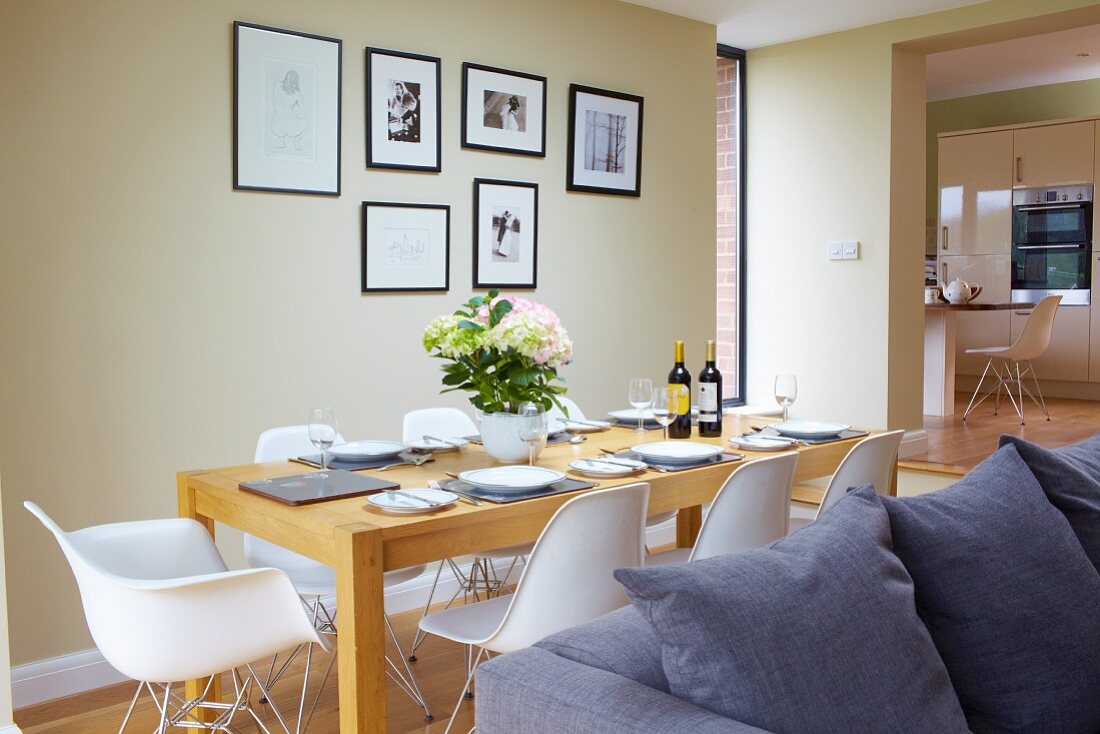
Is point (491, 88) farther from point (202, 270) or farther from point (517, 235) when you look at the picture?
point (202, 270)

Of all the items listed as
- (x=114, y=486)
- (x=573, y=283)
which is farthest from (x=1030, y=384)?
(x=114, y=486)

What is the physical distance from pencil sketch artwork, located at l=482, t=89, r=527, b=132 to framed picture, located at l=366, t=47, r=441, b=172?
0.26m

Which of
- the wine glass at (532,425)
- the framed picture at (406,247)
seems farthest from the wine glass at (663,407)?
the framed picture at (406,247)

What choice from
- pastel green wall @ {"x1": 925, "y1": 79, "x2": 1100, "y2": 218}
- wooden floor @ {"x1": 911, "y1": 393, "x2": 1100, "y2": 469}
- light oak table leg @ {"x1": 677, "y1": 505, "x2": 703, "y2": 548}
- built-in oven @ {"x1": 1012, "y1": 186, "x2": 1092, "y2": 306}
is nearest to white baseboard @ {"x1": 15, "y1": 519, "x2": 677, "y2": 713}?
light oak table leg @ {"x1": 677, "y1": 505, "x2": 703, "y2": 548}

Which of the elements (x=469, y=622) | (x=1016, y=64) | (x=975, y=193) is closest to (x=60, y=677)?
(x=469, y=622)

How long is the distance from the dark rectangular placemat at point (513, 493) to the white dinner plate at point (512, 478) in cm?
1

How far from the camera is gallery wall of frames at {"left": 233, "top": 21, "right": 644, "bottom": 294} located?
3.66 meters

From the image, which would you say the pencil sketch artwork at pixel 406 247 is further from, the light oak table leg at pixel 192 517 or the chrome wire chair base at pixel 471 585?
the light oak table leg at pixel 192 517

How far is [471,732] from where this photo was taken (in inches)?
111

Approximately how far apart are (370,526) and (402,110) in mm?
2383

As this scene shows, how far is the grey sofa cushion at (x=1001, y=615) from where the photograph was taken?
5.47 feet

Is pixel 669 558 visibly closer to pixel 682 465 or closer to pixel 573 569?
pixel 682 465

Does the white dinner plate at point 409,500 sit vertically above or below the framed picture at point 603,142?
below

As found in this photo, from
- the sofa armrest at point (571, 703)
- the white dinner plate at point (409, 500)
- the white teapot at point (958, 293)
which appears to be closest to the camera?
the sofa armrest at point (571, 703)
